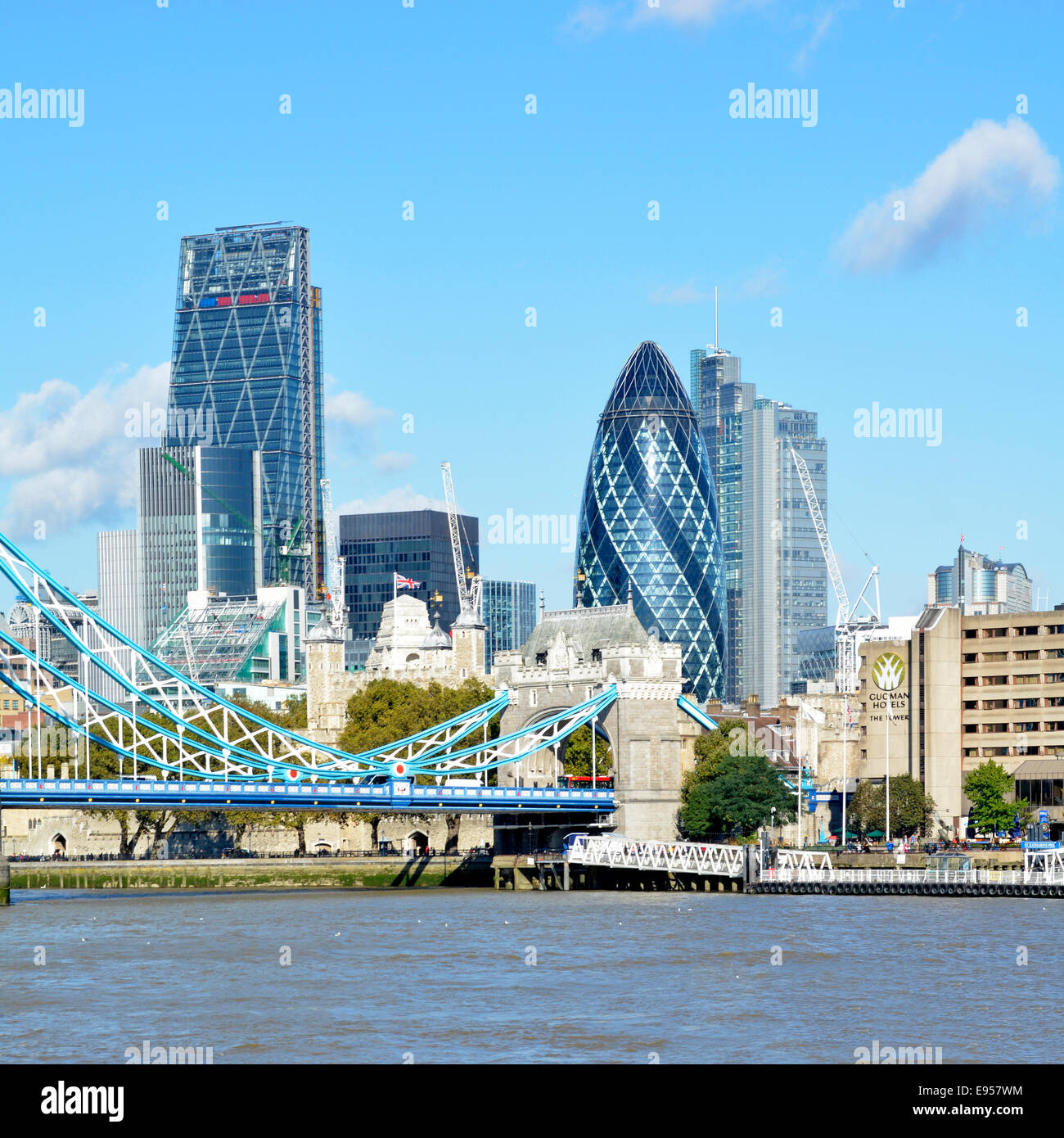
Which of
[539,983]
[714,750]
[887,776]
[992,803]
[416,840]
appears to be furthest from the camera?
[416,840]

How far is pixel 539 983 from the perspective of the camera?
47.5 meters

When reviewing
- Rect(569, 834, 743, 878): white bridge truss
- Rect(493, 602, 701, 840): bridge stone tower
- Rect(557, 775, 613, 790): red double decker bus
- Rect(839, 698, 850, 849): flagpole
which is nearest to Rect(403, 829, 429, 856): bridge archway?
Rect(493, 602, 701, 840): bridge stone tower

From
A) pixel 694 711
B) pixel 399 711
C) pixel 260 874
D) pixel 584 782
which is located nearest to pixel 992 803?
pixel 694 711

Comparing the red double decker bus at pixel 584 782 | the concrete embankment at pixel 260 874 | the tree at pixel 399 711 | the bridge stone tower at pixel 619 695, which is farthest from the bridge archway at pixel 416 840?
the concrete embankment at pixel 260 874

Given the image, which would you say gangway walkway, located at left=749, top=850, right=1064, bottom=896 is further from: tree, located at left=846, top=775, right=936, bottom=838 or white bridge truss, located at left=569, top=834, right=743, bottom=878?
tree, located at left=846, top=775, right=936, bottom=838

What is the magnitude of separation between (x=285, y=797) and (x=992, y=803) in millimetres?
37196

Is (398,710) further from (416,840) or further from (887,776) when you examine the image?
(887,776)

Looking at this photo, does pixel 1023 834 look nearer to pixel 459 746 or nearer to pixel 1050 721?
pixel 1050 721

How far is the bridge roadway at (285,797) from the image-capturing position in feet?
260

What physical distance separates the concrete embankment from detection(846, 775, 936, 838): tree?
2033cm

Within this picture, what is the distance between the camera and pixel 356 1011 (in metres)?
42.5

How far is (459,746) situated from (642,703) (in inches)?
729
